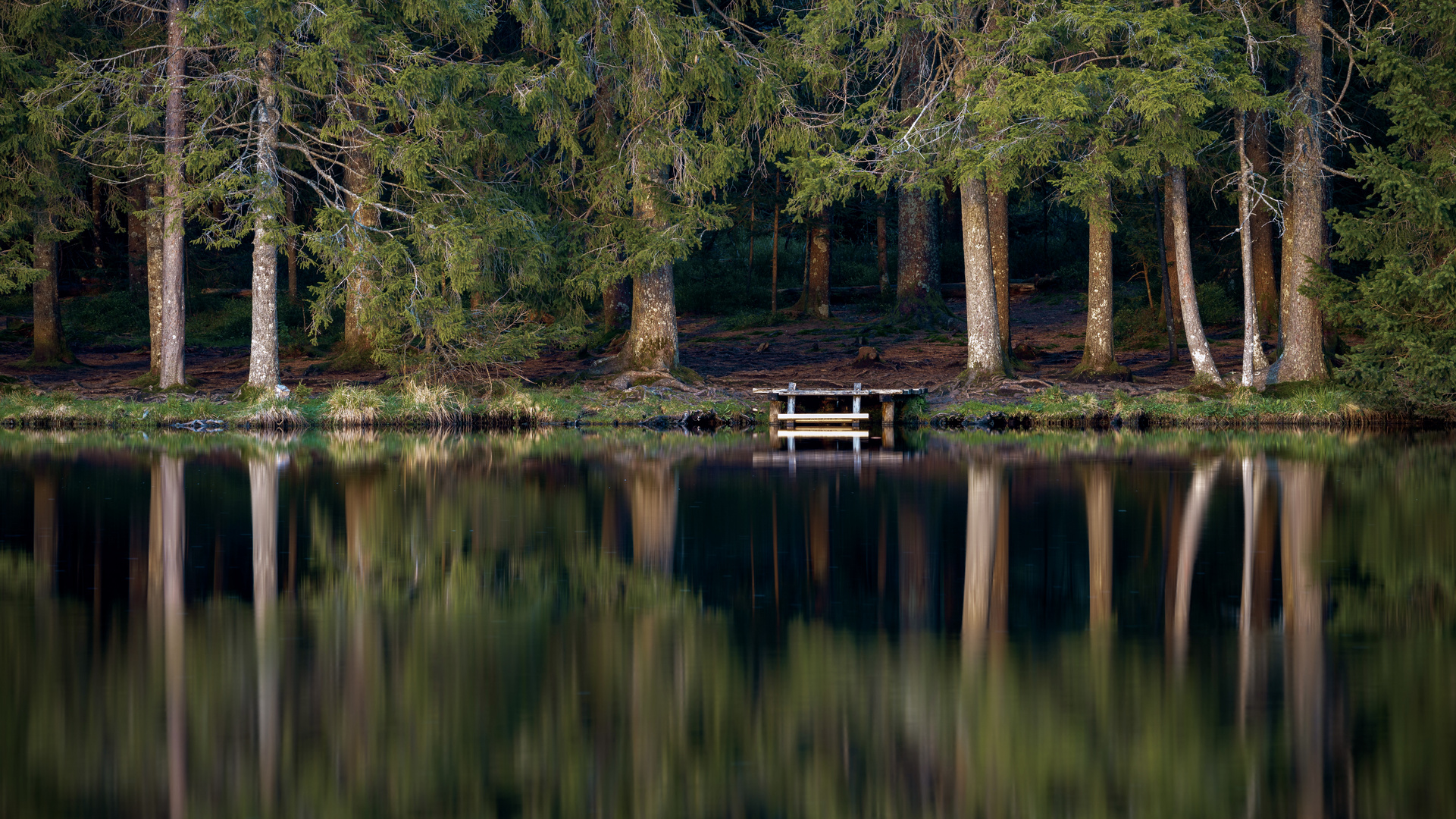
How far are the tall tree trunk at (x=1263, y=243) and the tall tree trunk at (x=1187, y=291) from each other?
11.5 feet

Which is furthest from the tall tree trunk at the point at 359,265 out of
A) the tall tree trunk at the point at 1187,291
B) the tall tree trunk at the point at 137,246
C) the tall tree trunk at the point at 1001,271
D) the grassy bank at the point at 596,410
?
the tall tree trunk at the point at 1187,291

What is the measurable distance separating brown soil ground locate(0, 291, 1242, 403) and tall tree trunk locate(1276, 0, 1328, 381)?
8.65 ft

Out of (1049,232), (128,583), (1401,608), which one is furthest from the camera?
(1049,232)

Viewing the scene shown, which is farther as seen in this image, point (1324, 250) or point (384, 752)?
point (1324, 250)

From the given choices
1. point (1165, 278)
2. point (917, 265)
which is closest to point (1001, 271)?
Result: point (1165, 278)

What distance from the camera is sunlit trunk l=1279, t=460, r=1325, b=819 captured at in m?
6.52

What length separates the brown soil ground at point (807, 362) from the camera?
30938 mm

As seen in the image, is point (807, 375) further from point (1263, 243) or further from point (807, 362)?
point (1263, 243)

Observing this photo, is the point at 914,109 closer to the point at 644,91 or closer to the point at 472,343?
the point at 644,91

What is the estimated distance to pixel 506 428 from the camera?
2820 cm

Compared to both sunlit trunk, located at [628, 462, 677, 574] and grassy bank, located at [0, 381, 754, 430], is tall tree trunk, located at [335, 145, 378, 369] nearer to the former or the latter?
grassy bank, located at [0, 381, 754, 430]

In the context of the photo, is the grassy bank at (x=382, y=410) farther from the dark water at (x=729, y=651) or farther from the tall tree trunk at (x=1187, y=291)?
the dark water at (x=729, y=651)

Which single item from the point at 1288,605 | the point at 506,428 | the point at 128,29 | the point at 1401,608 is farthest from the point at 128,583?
the point at 128,29

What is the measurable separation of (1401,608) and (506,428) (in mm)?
19941
